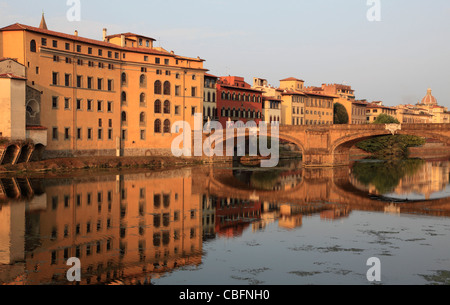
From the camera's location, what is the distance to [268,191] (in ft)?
164

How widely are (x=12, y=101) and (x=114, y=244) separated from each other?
120 ft

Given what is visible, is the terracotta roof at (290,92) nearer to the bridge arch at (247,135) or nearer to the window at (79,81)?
the bridge arch at (247,135)

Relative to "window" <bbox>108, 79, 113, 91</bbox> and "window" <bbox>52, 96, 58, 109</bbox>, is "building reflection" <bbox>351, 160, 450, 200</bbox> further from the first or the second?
"window" <bbox>52, 96, 58, 109</bbox>

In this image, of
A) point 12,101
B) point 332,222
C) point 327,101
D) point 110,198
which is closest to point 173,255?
point 332,222

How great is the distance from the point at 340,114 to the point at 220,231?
110 meters

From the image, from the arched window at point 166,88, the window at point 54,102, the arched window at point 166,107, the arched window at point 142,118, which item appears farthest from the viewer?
the arched window at point 166,107

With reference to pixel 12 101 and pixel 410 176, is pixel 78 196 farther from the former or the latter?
pixel 410 176

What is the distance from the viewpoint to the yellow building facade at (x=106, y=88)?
6334 centimetres

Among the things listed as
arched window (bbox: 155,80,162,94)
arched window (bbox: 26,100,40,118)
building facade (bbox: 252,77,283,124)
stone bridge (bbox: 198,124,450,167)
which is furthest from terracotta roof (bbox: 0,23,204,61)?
building facade (bbox: 252,77,283,124)

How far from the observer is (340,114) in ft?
445

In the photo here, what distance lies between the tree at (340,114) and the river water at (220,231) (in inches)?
3178

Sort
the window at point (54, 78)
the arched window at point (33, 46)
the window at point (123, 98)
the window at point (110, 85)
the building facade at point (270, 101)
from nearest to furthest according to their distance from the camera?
the arched window at point (33, 46), the window at point (54, 78), the window at point (110, 85), the window at point (123, 98), the building facade at point (270, 101)

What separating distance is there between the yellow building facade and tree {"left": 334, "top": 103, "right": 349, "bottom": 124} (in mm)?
61255

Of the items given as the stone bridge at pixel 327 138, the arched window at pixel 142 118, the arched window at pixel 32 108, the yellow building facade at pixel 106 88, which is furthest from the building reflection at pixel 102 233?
the stone bridge at pixel 327 138
